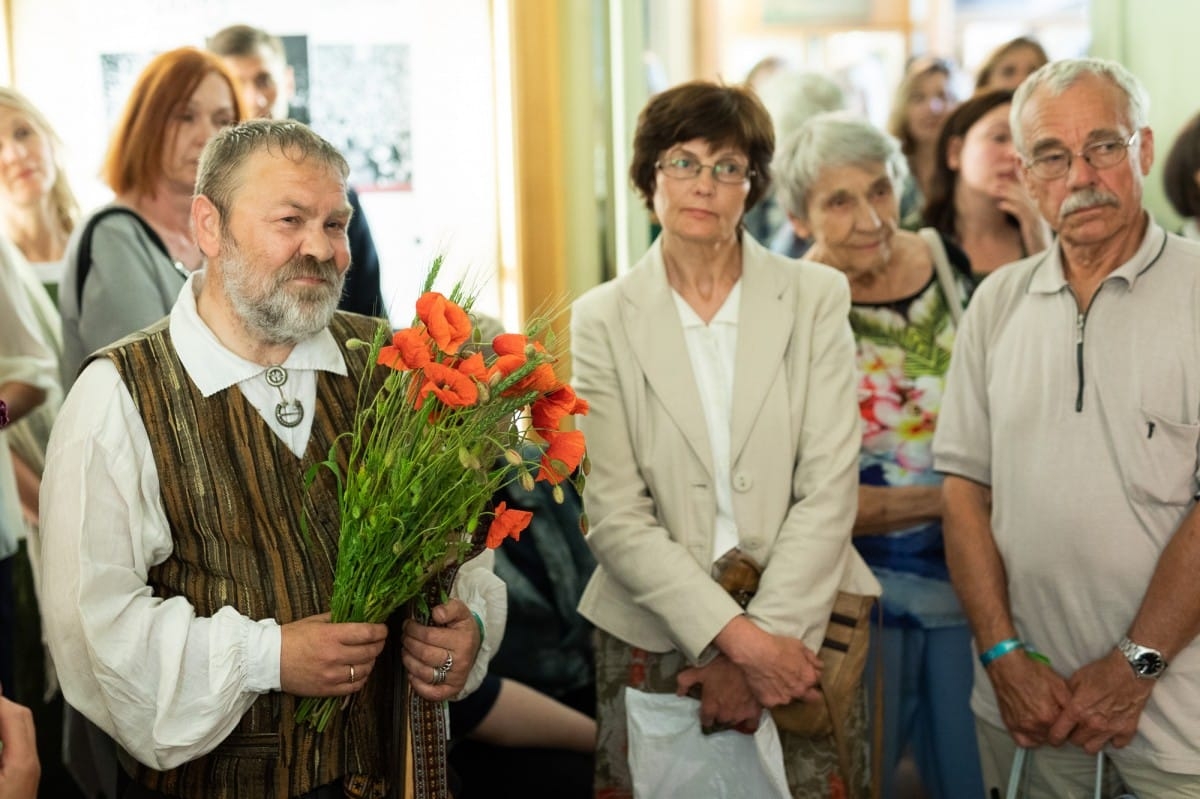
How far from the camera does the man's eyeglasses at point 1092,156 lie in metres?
2.55

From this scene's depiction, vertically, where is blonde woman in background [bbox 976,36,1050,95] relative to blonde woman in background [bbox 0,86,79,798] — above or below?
above

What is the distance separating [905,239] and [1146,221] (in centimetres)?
85

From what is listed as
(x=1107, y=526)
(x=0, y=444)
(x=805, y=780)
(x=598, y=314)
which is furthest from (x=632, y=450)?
(x=0, y=444)

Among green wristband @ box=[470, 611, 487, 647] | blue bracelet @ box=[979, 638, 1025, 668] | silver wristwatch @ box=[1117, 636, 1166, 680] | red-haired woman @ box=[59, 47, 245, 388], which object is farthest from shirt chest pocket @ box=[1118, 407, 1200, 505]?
red-haired woman @ box=[59, 47, 245, 388]

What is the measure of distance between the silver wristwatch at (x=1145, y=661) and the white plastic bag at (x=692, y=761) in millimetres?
668

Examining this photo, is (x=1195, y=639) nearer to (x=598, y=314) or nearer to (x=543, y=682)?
(x=598, y=314)

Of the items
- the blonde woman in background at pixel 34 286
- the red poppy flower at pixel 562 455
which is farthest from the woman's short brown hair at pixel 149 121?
the red poppy flower at pixel 562 455

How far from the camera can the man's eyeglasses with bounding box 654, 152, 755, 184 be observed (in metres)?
2.79

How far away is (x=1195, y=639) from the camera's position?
2.43 meters

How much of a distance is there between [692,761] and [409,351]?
1146 millimetres

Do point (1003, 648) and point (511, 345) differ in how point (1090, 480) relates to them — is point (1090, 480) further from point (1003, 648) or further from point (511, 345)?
point (511, 345)

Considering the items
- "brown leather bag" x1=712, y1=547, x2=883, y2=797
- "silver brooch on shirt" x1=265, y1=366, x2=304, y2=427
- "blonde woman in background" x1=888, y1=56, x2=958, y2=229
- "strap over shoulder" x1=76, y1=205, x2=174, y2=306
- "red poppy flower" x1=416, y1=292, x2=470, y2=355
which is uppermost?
"blonde woman in background" x1=888, y1=56, x2=958, y2=229

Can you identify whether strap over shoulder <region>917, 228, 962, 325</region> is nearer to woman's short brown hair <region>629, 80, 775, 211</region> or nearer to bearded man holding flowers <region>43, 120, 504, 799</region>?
woman's short brown hair <region>629, 80, 775, 211</region>

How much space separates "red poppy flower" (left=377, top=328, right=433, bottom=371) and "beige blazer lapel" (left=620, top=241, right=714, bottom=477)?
86 cm
